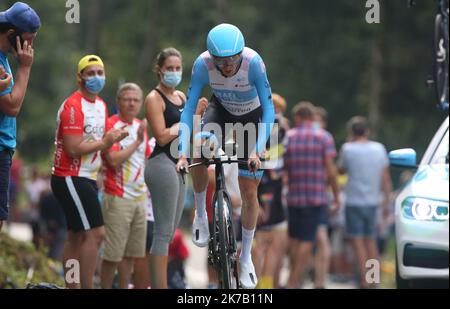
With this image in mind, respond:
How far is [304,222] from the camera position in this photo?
1537 cm

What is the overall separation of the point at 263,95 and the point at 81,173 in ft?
6.58

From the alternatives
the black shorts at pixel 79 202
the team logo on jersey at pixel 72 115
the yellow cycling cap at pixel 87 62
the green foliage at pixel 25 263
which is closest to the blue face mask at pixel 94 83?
the yellow cycling cap at pixel 87 62

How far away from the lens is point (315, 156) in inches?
598

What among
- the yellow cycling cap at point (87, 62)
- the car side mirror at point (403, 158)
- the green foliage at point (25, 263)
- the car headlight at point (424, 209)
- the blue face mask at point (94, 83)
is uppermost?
the yellow cycling cap at point (87, 62)

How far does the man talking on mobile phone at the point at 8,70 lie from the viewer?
878 centimetres

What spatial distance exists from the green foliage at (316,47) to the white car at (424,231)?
3075cm

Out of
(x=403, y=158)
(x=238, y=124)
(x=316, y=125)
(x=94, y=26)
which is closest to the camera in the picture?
(x=238, y=124)

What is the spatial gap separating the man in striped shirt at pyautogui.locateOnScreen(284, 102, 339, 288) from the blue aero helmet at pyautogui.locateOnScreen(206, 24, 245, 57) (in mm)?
5969

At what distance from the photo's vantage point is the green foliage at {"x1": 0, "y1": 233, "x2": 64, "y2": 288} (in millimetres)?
12148

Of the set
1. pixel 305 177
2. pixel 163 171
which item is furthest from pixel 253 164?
pixel 305 177

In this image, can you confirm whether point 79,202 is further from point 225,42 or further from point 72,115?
point 225,42

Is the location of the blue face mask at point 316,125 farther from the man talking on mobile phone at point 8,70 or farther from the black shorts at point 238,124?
the man talking on mobile phone at point 8,70

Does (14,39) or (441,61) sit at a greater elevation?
(14,39)
